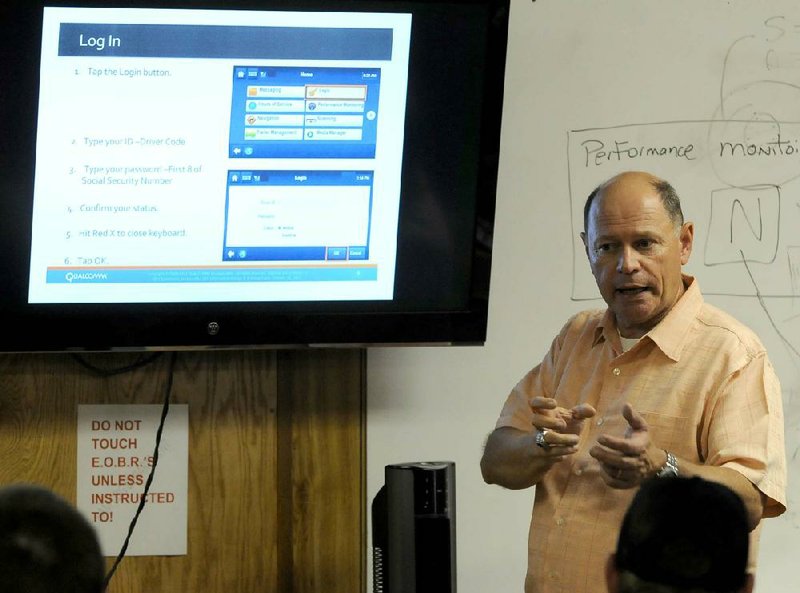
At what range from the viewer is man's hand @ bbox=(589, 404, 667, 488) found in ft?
6.44

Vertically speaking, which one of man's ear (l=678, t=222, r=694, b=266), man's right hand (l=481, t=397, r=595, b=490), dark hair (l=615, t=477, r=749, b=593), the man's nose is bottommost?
man's right hand (l=481, t=397, r=595, b=490)

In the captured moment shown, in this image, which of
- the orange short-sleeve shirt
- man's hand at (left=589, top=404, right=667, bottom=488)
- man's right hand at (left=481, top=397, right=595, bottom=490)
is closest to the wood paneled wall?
man's right hand at (left=481, top=397, right=595, bottom=490)

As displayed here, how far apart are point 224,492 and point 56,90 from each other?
1.01 meters

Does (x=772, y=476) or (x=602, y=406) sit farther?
(x=602, y=406)

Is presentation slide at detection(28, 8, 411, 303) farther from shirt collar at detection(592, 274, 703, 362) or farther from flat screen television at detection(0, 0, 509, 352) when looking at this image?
shirt collar at detection(592, 274, 703, 362)

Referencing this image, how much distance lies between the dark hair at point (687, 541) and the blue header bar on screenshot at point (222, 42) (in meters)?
1.77

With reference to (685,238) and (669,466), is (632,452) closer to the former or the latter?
(669,466)

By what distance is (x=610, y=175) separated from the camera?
111 inches

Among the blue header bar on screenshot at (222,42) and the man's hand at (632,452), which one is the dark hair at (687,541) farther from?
the blue header bar on screenshot at (222,42)

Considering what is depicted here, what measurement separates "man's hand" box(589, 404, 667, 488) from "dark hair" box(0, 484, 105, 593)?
3.87 feet

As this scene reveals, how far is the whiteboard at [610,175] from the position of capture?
9.14 ft

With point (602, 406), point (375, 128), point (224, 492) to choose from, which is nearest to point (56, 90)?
point (375, 128)

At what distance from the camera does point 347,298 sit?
102 inches

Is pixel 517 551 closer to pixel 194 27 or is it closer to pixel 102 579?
pixel 194 27
